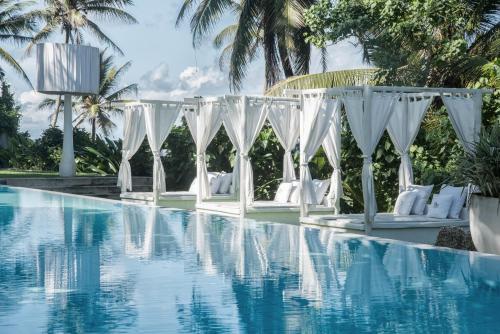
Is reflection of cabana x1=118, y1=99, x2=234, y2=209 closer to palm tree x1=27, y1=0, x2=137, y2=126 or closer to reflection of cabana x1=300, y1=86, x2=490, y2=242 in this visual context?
reflection of cabana x1=300, y1=86, x2=490, y2=242

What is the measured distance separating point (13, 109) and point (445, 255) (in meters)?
34.0

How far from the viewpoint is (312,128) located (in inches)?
472

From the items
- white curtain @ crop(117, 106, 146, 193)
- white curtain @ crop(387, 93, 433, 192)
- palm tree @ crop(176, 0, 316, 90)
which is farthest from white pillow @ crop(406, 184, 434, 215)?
palm tree @ crop(176, 0, 316, 90)

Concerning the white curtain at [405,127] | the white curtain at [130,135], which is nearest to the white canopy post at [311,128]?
the white curtain at [405,127]

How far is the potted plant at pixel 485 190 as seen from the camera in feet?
28.7

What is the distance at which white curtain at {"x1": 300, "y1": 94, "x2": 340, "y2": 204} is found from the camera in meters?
11.9

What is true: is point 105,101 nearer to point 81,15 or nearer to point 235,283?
point 81,15

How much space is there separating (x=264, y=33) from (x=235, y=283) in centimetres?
1717

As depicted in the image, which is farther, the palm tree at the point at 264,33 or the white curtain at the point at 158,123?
the palm tree at the point at 264,33

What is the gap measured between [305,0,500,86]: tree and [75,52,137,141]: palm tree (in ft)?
78.5

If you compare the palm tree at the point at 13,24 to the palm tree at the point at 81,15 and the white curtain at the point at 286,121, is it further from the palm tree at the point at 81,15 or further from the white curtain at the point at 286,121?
the white curtain at the point at 286,121

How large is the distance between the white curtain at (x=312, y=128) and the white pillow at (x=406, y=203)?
1230 millimetres

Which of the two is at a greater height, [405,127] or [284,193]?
[405,127]

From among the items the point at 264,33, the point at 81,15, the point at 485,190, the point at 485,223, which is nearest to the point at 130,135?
the point at 264,33
